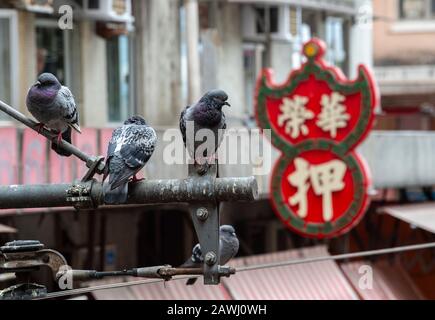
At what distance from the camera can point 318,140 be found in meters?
16.7

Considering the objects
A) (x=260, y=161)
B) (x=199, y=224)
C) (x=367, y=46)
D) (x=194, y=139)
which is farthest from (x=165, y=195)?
(x=367, y=46)

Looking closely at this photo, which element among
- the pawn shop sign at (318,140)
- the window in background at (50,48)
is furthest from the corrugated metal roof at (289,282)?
the window in background at (50,48)

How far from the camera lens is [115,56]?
16859 millimetres

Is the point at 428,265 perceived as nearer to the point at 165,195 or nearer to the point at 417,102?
the point at 417,102

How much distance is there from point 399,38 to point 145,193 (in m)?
26.7

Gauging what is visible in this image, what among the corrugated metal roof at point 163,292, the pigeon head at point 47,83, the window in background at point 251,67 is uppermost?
the window in background at point 251,67

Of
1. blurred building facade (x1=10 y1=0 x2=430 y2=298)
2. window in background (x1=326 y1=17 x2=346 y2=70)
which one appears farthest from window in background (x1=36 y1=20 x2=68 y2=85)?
window in background (x1=326 y1=17 x2=346 y2=70)

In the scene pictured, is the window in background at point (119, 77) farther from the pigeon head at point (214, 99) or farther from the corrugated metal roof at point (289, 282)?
the pigeon head at point (214, 99)

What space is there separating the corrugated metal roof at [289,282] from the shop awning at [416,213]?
83.0 inches

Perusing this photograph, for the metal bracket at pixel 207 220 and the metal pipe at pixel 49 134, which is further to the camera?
the metal pipe at pixel 49 134

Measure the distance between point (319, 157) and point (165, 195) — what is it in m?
11.7

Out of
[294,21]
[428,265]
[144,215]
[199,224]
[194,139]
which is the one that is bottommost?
[428,265]

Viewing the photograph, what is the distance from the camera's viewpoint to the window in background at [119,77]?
16.7 m

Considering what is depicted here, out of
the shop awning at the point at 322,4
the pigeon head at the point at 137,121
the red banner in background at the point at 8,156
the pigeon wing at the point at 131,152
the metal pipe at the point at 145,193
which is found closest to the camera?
the metal pipe at the point at 145,193
